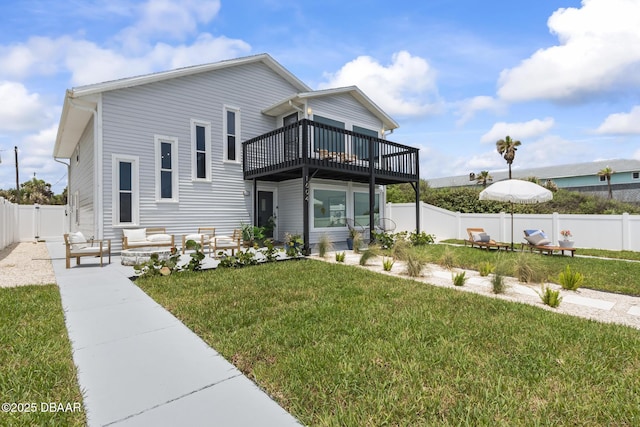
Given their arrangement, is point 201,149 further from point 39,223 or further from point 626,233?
point 626,233

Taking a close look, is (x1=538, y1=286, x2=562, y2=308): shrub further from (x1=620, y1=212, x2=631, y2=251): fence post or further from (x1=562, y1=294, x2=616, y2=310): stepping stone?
(x1=620, y1=212, x2=631, y2=251): fence post

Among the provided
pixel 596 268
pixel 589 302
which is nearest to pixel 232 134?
pixel 589 302

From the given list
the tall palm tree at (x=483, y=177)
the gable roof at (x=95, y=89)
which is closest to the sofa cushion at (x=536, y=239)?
the gable roof at (x=95, y=89)

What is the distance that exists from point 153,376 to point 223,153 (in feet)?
32.0

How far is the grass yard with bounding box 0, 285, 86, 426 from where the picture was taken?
1.98 meters

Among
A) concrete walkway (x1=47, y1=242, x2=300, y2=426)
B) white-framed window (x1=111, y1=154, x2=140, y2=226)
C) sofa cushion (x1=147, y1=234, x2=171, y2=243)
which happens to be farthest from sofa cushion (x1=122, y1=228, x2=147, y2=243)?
concrete walkway (x1=47, y1=242, x2=300, y2=426)

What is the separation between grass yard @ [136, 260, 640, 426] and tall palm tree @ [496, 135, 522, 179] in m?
23.8

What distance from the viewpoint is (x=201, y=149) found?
35.8 ft

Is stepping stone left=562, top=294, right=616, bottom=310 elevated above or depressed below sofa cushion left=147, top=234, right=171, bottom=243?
below

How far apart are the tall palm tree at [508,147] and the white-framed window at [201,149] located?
75.5 feet

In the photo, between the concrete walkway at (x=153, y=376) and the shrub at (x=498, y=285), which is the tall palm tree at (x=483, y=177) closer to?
the shrub at (x=498, y=285)

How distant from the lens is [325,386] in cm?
228

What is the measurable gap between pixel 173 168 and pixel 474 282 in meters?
9.25

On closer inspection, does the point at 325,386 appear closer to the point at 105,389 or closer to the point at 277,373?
the point at 277,373
